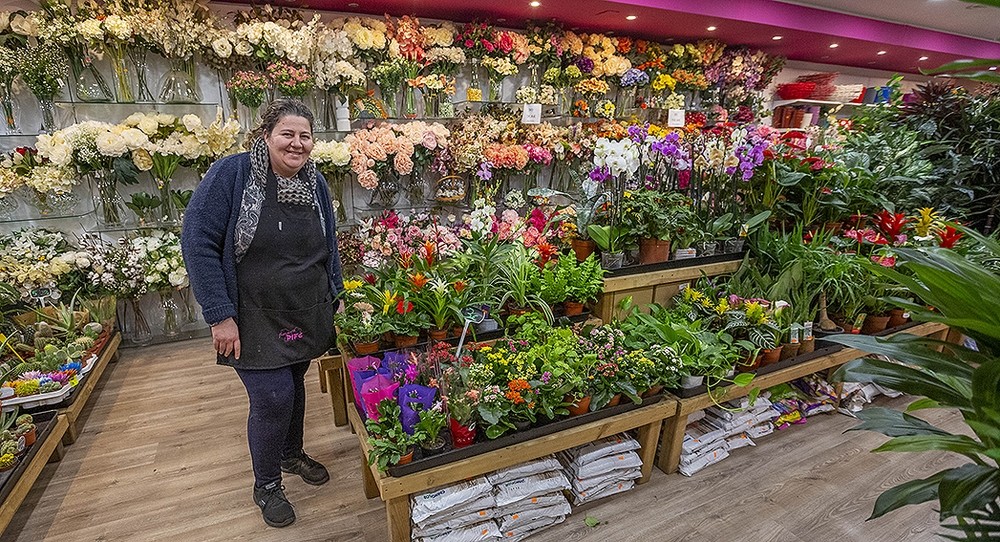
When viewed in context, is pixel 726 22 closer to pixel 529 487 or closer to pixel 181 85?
pixel 529 487

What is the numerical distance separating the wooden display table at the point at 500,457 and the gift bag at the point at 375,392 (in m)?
0.12

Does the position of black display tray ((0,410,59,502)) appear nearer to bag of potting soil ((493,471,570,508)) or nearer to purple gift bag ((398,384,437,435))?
purple gift bag ((398,384,437,435))

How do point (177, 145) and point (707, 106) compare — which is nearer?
point (177, 145)

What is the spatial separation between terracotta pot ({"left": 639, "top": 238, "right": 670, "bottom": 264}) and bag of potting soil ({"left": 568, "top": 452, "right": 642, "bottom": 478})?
1.09 meters

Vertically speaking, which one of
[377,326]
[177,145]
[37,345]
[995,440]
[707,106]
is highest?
[707,106]

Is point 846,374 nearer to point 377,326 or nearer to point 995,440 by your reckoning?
point 995,440

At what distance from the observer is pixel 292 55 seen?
3.16 meters

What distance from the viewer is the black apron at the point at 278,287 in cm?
167

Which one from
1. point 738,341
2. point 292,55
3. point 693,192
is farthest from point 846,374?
point 292,55

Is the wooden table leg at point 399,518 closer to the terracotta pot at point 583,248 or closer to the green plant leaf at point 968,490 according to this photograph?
the green plant leaf at point 968,490

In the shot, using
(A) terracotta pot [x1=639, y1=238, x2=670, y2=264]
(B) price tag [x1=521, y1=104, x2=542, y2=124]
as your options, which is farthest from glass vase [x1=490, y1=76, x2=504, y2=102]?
(A) terracotta pot [x1=639, y1=238, x2=670, y2=264]

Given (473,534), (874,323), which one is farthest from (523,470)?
(874,323)

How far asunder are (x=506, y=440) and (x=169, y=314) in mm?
2942

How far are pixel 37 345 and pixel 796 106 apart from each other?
7253 mm
